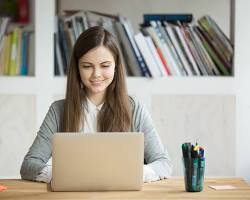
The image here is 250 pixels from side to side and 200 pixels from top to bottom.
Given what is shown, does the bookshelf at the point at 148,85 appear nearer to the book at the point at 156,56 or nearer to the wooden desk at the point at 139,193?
the book at the point at 156,56

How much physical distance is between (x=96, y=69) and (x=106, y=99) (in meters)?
0.20

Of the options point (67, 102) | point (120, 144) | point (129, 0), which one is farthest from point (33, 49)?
point (120, 144)

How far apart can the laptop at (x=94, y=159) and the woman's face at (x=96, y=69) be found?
0.57 meters

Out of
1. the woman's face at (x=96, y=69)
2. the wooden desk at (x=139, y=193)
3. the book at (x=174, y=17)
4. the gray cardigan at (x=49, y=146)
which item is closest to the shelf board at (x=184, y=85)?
the book at (x=174, y=17)

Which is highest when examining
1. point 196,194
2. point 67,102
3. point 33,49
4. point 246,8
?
point 246,8

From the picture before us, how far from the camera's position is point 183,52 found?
12.4 ft

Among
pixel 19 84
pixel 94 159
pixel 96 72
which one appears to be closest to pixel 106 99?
pixel 96 72

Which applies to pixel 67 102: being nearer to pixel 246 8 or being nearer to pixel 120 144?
pixel 120 144

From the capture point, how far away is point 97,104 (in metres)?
2.71

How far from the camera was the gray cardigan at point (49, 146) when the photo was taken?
2.39m

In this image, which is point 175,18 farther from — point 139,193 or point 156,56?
point 139,193

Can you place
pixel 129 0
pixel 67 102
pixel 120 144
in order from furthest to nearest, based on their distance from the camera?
pixel 129 0, pixel 67 102, pixel 120 144

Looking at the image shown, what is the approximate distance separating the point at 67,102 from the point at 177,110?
1232 millimetres

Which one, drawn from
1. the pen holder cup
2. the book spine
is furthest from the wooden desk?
the book spine
